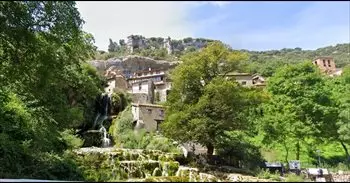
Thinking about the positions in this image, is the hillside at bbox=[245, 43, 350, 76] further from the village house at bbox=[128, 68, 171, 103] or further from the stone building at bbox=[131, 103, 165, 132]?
the stone building at bbox=[131, 103, 165, 132]

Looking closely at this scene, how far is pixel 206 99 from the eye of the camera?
2302 centimetres

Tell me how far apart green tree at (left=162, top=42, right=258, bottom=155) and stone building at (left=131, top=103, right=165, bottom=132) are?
69.9 feet

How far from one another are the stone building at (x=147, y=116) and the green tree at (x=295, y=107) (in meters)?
14.4

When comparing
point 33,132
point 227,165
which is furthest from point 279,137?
point 33,132

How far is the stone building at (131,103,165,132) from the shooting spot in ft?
152

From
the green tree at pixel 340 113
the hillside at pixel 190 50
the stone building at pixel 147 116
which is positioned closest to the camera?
the green tree at pixel 340 113

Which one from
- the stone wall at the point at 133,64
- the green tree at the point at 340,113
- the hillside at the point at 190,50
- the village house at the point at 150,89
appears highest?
the hillside at the point at 190,50

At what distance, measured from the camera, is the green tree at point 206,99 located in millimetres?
22500

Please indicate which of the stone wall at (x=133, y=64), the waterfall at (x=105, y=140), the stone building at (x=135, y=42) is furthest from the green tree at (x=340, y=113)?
the stone building at (x=135, y=42)

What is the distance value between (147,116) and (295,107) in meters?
19.1

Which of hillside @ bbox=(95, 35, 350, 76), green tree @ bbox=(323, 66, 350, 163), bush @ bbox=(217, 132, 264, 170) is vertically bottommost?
bush @ bbox=(217, 132, 264, 170)

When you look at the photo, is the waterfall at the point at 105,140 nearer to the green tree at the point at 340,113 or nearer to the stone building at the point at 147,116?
the stone building at the point at 147,116

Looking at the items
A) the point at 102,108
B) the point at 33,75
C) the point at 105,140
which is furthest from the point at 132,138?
the point at 33,75

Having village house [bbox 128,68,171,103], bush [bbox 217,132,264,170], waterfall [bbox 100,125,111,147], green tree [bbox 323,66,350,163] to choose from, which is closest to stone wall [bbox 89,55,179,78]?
village house [bbox 128,68,171,103]
